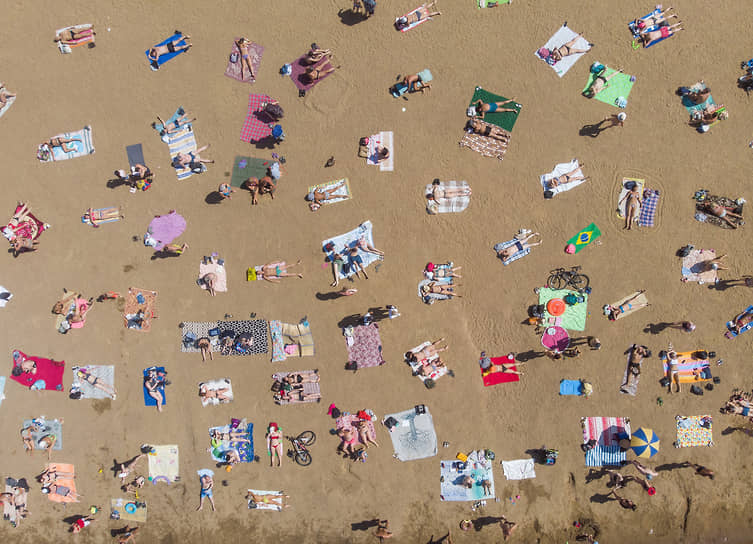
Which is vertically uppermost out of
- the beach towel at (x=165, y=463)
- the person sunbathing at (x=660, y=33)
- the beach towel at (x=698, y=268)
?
the person sunbathing at (x=660, y=33)

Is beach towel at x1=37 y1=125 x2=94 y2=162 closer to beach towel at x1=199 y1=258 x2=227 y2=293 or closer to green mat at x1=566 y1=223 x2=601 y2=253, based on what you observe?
beach towel at x1=199 y1=258 x2=227 y2=293

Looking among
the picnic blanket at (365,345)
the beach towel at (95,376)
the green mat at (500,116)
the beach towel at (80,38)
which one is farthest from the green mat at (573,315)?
the beach towel at (80,38)

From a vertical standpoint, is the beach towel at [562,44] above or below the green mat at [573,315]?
above

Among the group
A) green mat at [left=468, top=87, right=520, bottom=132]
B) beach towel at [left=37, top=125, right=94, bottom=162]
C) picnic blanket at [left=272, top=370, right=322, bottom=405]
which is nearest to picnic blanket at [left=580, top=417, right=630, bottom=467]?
picnic blanket at [left=272, top=370, right=322, bottom=405]

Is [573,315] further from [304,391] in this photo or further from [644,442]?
[304,391]

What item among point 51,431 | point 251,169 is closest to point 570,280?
point 251,169

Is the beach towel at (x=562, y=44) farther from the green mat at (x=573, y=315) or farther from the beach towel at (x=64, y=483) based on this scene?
the beach towel at (x=64, y=483)

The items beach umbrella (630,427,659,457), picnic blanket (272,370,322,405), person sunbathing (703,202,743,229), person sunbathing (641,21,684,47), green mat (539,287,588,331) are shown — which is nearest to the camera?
beach umbrella (630,427,659,457)
